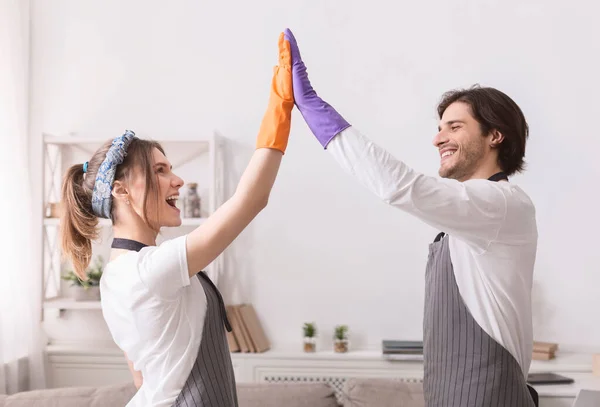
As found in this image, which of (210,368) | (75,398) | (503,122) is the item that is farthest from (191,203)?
(210,368)

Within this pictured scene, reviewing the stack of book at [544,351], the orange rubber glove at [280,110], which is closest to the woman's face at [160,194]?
the orange rubber glove at [280,110]

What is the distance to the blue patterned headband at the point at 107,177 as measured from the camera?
5.29 ft

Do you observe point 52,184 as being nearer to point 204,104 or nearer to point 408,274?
point 204,104

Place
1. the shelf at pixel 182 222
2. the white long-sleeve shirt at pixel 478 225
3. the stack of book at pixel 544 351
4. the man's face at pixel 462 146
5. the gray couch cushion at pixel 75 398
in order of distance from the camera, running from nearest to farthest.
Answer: the white long-sleeve shirt at pixel 478 225 → the man's face at pixel 462 146 → the gray couch cushion at pixel 75 398 → the stack of book at pixel 544 351 → the shelf at pixel 182 222

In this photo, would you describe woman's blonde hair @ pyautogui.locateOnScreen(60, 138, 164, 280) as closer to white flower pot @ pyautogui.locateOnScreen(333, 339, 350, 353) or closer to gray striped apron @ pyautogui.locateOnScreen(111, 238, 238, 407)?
gray striped apron @ pyautogui.locateOnScreen(111, 238, 238, 407)

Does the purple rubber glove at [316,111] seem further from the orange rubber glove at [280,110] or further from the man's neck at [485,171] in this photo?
the man's neck at [485,171]

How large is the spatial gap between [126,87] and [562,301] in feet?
7.49

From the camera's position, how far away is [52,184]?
3377 millimetres

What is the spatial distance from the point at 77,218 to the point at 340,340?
175 cm

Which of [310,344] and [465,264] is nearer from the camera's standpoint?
[465,264]

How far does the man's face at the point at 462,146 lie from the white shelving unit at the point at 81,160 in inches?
56.1

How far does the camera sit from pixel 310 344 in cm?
318

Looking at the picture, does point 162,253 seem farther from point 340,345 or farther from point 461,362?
point 340,345

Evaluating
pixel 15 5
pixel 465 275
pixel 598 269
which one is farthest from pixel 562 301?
pixel 15 5
